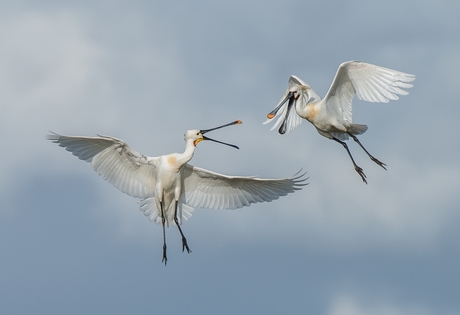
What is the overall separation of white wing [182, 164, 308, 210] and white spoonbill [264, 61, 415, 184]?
1.76m

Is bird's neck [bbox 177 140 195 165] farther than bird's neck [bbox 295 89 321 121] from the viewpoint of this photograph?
No

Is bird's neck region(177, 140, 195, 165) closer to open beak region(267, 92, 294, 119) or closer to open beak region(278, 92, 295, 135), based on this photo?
open beak region(267, 92, 294, 119)

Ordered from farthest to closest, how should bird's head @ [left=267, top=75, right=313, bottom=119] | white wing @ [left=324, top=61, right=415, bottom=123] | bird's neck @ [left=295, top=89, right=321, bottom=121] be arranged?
bird's head @ [left=267, top=75, right=313, bottom=119]
bird's neck @ [left=295, top=89, right=321, bottom=121]
white wing @ [left=324, top=61, right=415, bottom=123]

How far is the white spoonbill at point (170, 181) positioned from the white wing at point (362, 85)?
6.82 feet

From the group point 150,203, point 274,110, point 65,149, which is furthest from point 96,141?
point 274,110

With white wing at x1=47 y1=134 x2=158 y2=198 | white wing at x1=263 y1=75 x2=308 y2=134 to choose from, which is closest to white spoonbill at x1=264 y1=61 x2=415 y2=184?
white wing at x1=263 y1=75 x2=308 y2=134

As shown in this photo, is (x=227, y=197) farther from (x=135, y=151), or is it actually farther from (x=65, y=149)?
(x=65, y=149)

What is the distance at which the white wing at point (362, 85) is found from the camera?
20.8 metres

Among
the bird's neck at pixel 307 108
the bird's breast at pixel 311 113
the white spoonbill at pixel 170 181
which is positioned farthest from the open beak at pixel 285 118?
the white spoonbill at pixel 170 181

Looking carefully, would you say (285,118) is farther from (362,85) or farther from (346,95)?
(362,85)

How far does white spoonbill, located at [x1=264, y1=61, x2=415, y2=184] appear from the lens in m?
21.0

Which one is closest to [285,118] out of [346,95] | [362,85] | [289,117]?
[289,117]

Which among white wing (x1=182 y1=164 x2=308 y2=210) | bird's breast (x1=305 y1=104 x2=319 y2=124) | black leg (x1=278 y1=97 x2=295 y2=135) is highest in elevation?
black leg (x1=278 y1=97 x2=295 y2=135)

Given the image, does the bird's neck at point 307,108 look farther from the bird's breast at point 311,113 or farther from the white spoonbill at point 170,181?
the white spoonbill at point 170,181
